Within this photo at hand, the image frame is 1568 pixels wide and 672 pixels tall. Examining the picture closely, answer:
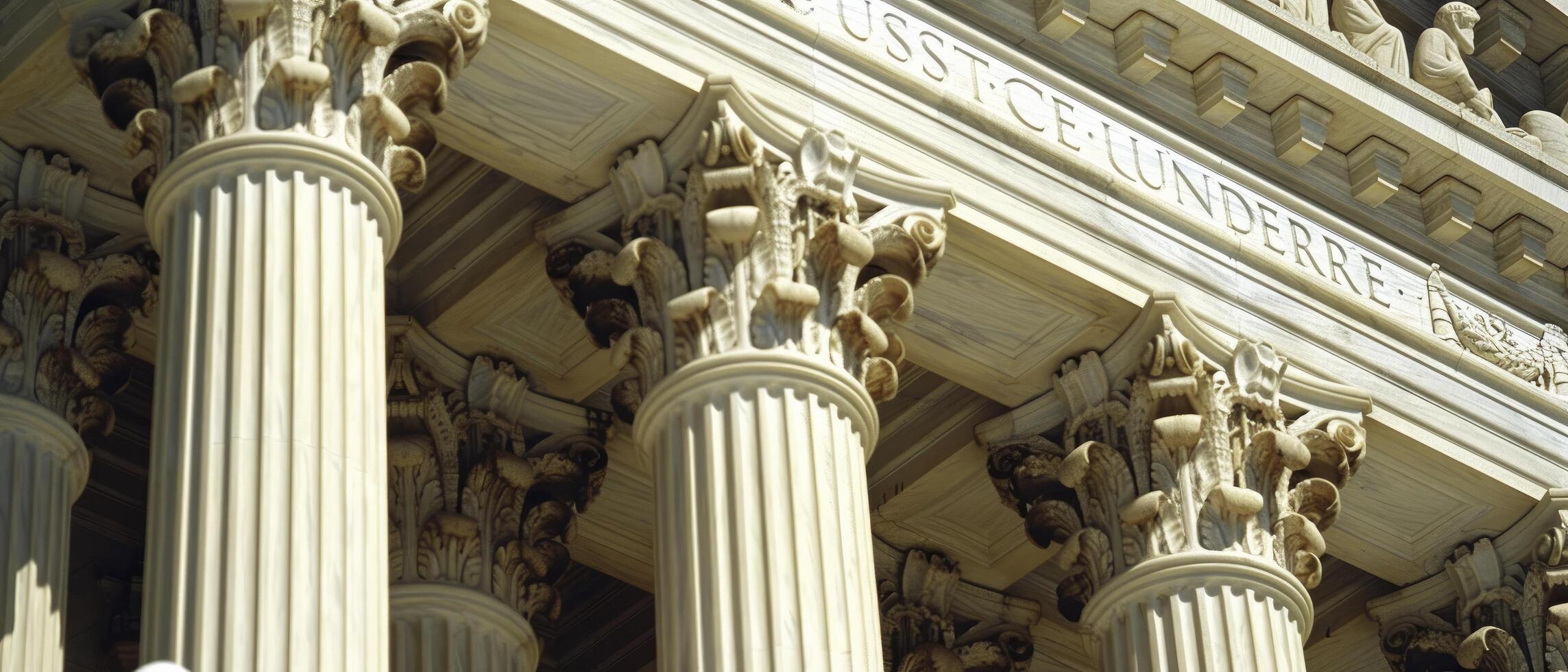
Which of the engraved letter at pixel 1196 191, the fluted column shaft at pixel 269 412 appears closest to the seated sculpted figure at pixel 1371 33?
the engraved letter at pixel 1196 191

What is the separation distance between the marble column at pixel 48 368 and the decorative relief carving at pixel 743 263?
11.3ft

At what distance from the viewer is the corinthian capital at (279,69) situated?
2244 centimetres

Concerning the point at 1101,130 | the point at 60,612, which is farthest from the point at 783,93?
the point at 60,612

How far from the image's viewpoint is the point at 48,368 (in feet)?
81.9

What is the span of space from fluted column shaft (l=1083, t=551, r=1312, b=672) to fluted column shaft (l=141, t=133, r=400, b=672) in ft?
25.0

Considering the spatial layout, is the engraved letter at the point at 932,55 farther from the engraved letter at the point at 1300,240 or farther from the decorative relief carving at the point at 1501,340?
the decorative relief carving at the point at 1501,340

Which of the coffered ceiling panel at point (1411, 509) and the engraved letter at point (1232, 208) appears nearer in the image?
the engraved letter at point (1232, 208)

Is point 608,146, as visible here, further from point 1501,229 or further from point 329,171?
point 1501,229

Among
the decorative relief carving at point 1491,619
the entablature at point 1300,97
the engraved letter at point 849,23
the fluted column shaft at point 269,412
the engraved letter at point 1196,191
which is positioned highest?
the entablature at point 1300,97

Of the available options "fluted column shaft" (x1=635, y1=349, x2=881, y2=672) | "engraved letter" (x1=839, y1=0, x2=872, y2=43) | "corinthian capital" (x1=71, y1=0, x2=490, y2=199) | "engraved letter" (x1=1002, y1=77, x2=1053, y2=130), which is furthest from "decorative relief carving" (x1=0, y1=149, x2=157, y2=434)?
"engraved letter" (x1=1002, y1=77, x2=1053, y2=130)

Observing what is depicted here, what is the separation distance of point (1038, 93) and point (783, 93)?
3099 mm

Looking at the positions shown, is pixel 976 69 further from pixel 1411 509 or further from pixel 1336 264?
pixel 1411 509

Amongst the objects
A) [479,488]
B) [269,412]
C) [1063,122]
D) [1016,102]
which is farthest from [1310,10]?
[269,412]

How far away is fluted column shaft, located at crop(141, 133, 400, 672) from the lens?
20.3m
